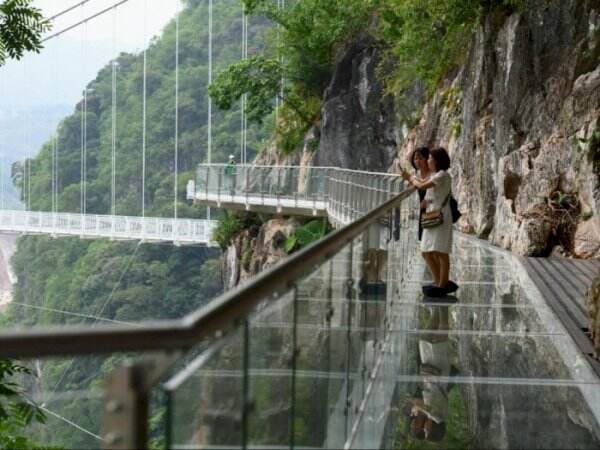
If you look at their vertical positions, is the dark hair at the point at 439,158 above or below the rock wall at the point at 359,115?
below

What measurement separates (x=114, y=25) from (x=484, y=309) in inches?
2197

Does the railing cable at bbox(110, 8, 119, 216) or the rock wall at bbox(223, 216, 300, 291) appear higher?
the railing cable at bbox(110, 8, 119, 216)

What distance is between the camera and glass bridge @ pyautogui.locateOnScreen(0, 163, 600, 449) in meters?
1.70

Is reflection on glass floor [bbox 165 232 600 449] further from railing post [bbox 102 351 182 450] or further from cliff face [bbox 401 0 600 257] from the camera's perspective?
cliff face [bbox 401 0 600 257]

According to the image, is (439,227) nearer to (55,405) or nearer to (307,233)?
(307,233)

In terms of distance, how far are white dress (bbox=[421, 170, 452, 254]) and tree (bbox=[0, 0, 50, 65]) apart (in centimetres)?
289

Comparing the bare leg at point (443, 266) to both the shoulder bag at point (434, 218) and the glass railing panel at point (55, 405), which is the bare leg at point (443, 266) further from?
the glass railing panel at point (55, 405)

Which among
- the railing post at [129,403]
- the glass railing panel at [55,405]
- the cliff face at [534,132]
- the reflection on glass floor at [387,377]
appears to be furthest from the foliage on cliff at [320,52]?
the railing post at [129,403]

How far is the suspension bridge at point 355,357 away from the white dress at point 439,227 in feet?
0.89

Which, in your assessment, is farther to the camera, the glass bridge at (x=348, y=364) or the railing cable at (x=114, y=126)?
the railing cable at (x=114, y=126)

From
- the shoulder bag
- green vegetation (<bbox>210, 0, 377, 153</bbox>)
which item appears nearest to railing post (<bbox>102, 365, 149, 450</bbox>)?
the shoulder bag

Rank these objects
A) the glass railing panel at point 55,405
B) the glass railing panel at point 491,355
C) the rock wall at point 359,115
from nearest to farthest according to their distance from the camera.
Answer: the glass railing panel at point 55,405, the glass railing panel at point 491,355, the rock wall at point 359,115

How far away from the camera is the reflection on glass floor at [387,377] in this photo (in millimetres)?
2279

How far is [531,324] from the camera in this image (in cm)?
764
